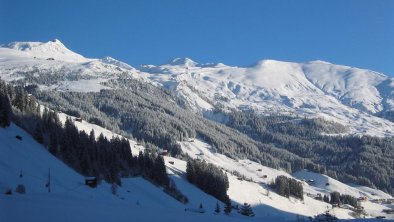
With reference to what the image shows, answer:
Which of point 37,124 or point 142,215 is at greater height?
point 37,124

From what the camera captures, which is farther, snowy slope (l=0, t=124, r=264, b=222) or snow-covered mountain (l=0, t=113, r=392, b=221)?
snow-covered mountain (l=0, t=113, r=392, b=221)

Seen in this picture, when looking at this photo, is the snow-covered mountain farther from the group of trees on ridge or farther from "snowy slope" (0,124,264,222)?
the group of trees on ridge

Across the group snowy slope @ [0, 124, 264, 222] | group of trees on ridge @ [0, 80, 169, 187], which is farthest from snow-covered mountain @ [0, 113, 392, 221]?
group of trees on ridge @ [0, 80, 169, 187]

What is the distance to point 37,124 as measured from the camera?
120m

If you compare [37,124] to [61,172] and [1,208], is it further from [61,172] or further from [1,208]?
[1,208]

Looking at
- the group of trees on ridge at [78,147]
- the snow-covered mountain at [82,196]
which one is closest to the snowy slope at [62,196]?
the snow-covered mountain at [82,196]

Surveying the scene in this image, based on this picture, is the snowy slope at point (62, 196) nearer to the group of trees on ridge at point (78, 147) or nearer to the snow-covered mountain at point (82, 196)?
the snow-covered mountain at point (82, 196)

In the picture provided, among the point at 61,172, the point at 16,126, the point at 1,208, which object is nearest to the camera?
the point at 1,208

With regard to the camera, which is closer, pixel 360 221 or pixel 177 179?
pixel 360 221

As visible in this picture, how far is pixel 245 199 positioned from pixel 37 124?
87246 mm

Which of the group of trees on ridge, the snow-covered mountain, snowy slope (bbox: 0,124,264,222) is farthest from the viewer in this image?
the group of trees on ridge

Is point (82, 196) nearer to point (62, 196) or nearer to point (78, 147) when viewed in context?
point (62, 196)

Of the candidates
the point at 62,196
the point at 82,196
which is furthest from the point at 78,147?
the point at 62,196

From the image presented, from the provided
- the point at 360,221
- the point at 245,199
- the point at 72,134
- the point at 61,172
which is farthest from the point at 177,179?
the point at 360,221
